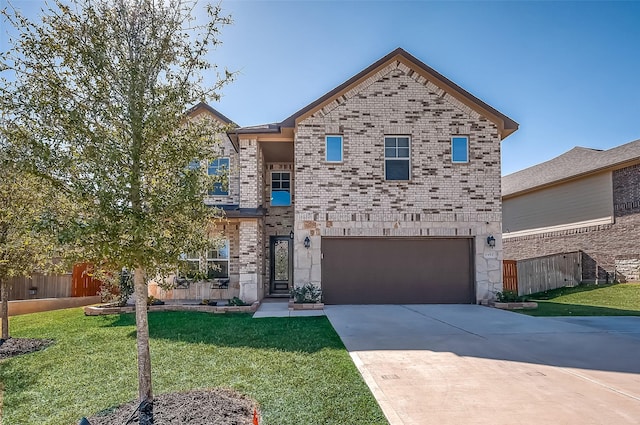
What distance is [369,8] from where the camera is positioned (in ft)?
33.3

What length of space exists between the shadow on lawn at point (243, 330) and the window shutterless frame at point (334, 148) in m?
5.23

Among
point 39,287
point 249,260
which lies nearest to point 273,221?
point 249,260

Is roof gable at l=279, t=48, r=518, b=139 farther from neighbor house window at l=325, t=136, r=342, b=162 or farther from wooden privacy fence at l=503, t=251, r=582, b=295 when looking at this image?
wooden privacy fence at l=503, t=251, r=582, b=295

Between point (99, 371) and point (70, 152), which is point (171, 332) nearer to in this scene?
point (99, 371)

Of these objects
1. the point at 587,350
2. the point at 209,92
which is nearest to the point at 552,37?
the point at 587,350

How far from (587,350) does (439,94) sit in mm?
8927

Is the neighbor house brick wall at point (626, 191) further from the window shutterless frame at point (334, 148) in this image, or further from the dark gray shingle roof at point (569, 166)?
the window shutterless frame at point (334, 148)

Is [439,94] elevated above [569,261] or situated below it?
above

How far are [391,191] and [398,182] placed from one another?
1.21 feet

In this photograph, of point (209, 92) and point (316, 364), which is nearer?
point (209, 92)

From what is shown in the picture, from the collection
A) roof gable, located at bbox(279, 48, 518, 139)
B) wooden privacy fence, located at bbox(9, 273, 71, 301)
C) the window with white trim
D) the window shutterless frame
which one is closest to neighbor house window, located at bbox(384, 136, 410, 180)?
the window shutterless frame

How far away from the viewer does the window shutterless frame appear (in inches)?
506

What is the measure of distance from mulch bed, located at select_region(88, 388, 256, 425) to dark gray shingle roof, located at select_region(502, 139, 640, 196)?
62.0 feet

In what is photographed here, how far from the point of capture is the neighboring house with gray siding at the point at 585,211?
16938 mm
